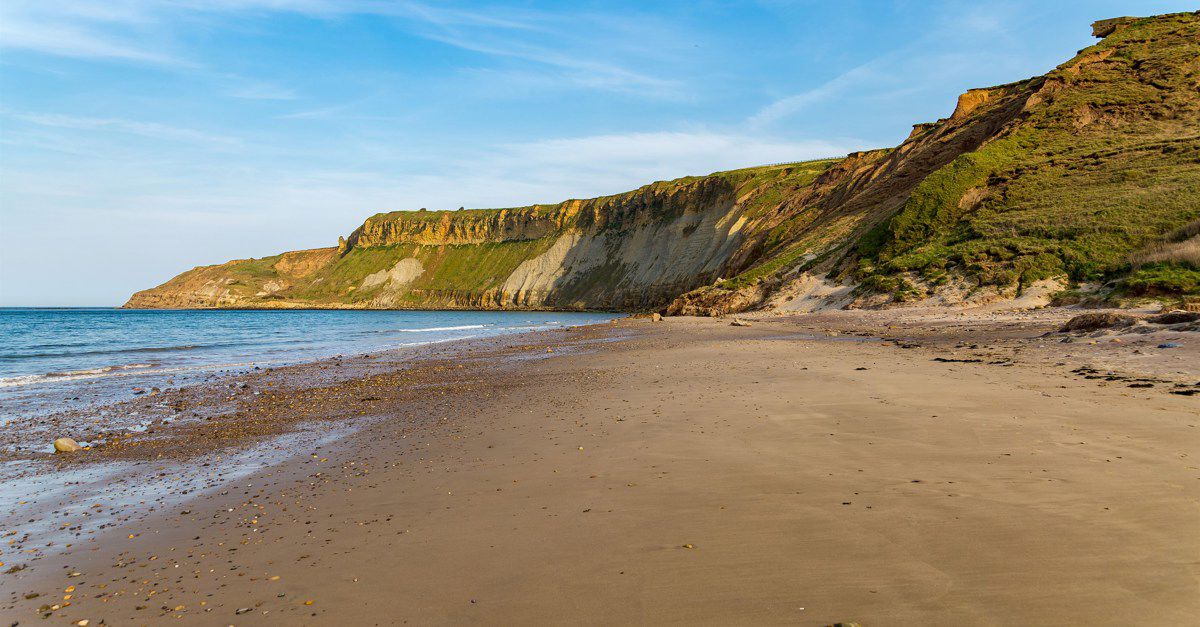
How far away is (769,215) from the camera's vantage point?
201 feet

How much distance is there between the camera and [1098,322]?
1384 centimetres

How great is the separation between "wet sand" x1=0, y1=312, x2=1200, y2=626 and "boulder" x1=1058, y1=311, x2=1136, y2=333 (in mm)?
4291

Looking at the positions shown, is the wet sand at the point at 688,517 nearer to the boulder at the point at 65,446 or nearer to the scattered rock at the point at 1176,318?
the boulder at the point at 65,446

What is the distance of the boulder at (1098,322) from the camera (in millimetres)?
13413

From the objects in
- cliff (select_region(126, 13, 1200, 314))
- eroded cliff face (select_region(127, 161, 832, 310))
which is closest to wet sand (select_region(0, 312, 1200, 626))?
cliff (select_region(126, 13, 1200, 314))

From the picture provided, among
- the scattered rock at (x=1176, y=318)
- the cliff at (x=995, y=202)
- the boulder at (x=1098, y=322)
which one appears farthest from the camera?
the cliff at (x=995, y=202)

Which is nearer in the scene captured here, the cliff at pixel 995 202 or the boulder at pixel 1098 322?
the boulder at pixel 1098 322

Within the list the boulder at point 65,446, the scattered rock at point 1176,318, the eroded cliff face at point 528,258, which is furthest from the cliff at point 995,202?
the boulder at point 65,446

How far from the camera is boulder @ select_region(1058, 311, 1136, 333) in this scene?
13.4 metres

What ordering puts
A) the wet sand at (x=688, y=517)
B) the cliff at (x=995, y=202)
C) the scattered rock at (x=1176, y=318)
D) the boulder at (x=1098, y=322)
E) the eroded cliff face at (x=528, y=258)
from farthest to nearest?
the eroded cliff face at (x=528, y=258) < the cliff at (x=995, y=202) < the boulder at (x=1098, y=322) < the scattered rock at (x=1176, y=318) < the wet sand at (x=688, y=517)

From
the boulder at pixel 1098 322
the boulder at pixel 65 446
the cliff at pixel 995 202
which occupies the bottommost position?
the boulder at pixel 65 446

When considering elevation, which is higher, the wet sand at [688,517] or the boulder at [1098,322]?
the boulder at [1098,322]

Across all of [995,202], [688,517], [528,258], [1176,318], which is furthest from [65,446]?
[528,258]

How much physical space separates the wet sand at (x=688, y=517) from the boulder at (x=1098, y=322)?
169 inches
